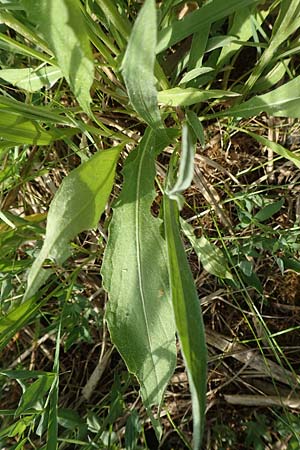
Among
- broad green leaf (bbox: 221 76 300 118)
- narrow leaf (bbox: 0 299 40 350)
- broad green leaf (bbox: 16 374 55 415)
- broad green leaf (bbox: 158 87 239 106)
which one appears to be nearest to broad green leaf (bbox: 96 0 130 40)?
broad green leaf (bbox: 158 87 239 106)

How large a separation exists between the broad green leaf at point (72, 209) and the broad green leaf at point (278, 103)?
0.83 ft

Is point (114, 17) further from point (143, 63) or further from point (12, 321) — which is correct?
point (12, 321)

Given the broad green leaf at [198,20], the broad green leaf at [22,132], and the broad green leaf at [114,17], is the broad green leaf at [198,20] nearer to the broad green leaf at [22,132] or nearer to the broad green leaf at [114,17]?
the broad green leaf at [114,17]

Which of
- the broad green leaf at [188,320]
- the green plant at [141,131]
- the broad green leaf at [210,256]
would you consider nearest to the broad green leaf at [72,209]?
the green plant at [141,131]

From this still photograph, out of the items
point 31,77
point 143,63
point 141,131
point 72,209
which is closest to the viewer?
point 143,63

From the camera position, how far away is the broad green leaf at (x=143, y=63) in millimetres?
650

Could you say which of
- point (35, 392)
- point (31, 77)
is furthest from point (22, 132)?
point (35, 392)

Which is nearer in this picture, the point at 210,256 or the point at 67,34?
the point at 67,34

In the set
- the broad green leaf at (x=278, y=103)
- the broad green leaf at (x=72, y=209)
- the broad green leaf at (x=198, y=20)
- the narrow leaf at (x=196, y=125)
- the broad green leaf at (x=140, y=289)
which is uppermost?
the broad green leaf at (x=198, y=20)

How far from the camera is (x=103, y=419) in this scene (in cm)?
130

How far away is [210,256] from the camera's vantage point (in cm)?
111

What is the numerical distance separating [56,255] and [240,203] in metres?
0.47

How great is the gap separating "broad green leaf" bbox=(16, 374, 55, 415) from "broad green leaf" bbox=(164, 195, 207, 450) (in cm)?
43

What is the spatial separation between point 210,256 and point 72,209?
345mm
